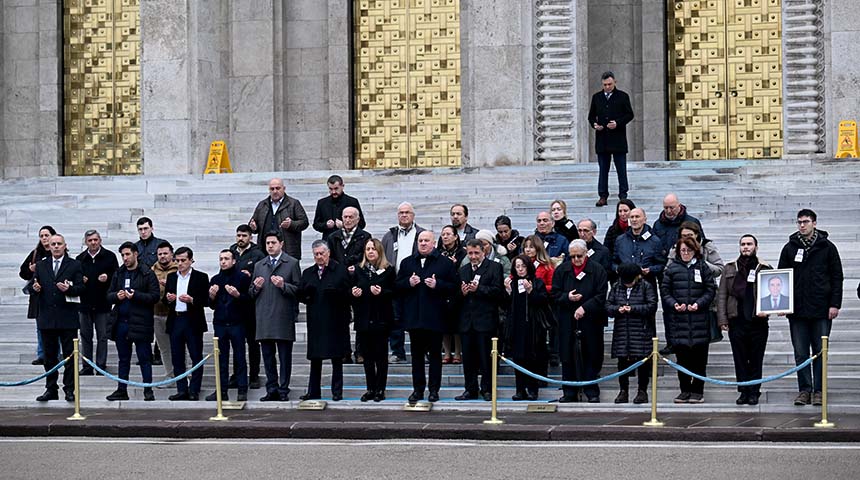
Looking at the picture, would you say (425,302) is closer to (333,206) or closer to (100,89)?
(333,206)

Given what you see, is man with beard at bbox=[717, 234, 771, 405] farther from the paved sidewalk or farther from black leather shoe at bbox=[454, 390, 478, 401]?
black leather shoe at bbox=[454, 390, 478, 401]

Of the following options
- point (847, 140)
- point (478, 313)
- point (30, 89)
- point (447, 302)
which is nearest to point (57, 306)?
point (447, 302)

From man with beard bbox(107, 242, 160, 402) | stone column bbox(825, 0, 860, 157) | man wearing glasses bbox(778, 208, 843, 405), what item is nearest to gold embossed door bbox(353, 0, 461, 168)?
stone column bbox(825, 0, 860, 157)

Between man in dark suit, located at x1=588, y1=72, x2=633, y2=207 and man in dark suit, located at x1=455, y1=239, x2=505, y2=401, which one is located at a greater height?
man in dark suit, located at x1=588, y1=72, x2=633, y2=207

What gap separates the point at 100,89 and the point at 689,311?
64.1 feet

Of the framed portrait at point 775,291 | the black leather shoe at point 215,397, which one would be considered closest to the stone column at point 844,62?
the framed portrait at point 775,291

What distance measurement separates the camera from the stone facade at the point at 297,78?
92.1ft

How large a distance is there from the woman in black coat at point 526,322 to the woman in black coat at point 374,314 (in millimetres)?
1364

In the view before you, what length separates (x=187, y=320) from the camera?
757 inches

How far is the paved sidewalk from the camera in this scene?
50.9 ft

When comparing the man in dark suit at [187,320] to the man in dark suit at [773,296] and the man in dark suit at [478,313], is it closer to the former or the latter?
the man in dark suit at [478,313]

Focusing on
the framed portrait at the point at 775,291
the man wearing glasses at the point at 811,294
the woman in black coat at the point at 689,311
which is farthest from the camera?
the woman in black coat at the point at 689,311

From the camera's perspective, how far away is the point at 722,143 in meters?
31.6

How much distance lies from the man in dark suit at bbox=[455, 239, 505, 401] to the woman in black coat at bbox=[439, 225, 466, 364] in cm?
16
